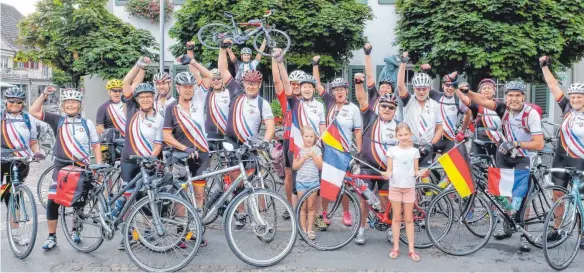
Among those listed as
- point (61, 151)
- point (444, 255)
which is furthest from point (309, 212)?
point (61, 151)

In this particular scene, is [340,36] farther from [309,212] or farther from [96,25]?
[309,212]

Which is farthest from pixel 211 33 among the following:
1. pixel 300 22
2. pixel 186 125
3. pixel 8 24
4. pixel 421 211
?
pixel 8 24

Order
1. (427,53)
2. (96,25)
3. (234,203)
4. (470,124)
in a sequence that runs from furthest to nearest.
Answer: (96,25), (427,53), (470,124), (234,203)

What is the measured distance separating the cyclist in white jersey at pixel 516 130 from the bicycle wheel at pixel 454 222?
1.33 ft

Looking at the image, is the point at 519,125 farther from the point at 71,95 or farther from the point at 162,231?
the point at 71,95

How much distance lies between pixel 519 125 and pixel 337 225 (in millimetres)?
2330

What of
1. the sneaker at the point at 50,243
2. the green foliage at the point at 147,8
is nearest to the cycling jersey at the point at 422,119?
the sneaker at the point at 50,243

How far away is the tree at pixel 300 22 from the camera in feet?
40.3

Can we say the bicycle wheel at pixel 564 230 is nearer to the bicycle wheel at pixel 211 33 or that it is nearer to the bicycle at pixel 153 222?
the bicycle at pixel 153 222

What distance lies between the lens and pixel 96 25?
548 inches

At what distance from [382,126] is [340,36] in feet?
24.0

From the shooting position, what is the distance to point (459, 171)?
5.46 metres

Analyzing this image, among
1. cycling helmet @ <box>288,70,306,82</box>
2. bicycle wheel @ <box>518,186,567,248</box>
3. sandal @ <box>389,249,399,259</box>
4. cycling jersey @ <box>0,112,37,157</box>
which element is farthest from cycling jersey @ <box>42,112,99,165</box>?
bicycle wheel @ <box>518,186,567,248</box>

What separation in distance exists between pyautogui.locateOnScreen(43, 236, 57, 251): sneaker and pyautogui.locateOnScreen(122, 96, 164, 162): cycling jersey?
1142 millimetres
